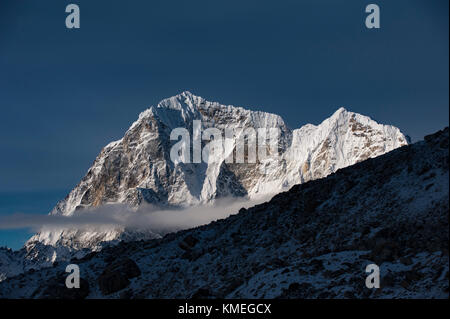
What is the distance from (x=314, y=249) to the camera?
40656mm

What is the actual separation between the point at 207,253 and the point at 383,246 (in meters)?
18.6

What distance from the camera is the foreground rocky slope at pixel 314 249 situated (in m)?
32.9

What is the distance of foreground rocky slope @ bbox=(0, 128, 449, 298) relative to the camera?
32875mm

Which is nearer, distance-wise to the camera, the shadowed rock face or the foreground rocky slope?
the foreground rocky slope

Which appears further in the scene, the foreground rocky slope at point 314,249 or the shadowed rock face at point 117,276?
the shadowed rock face at point 117,276

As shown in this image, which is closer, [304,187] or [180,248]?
[180,248]

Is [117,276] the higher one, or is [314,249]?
[314,249]

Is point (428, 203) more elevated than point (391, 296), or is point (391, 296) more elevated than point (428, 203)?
point (428, 203)

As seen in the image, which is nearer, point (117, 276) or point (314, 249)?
point (314, 249)
